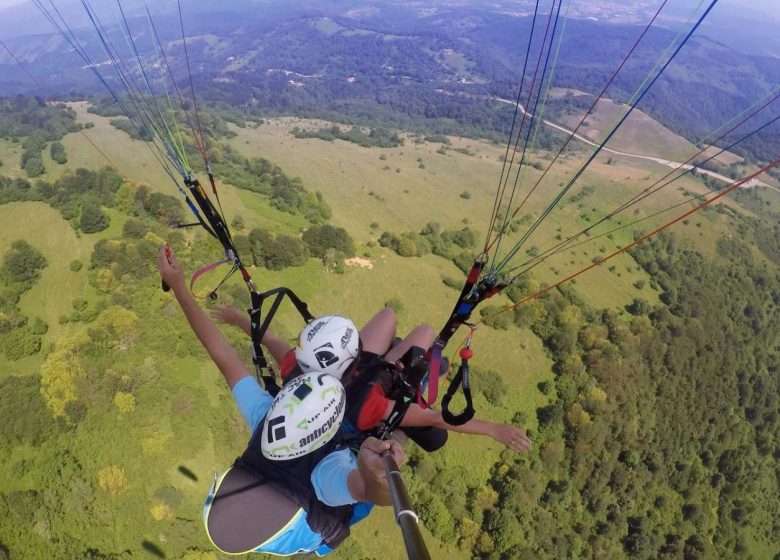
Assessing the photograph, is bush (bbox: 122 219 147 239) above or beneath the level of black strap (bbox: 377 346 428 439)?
beneath

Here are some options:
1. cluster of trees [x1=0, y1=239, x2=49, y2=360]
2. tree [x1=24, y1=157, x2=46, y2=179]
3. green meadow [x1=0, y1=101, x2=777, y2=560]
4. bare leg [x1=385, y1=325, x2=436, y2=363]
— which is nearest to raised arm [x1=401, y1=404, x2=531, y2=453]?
bare leg [x1=385, y1=325, x2=436, y2=363]

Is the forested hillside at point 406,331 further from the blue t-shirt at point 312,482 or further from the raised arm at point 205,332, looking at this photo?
the blue t-shirt at point 312,482

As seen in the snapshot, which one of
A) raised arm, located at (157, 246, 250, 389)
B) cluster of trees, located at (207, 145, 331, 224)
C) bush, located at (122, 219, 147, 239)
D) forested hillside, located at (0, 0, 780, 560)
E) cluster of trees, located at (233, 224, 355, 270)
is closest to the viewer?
raised arm, located at (157, 246, 250, 389)

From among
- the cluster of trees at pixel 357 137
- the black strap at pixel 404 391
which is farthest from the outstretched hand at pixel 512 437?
the cluster of trees at pixel 357 137

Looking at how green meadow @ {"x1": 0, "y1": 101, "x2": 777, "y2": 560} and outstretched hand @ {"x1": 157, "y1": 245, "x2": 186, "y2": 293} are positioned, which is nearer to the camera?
outstretched hand @ {"x1": 157, "y1": 245, "x2": 186, "y2": 293}

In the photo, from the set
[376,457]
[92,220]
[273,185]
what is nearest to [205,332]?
[376,457]

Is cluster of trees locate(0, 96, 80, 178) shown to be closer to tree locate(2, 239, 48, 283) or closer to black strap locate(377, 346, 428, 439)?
tree locate(2, 239, 48, 283)
